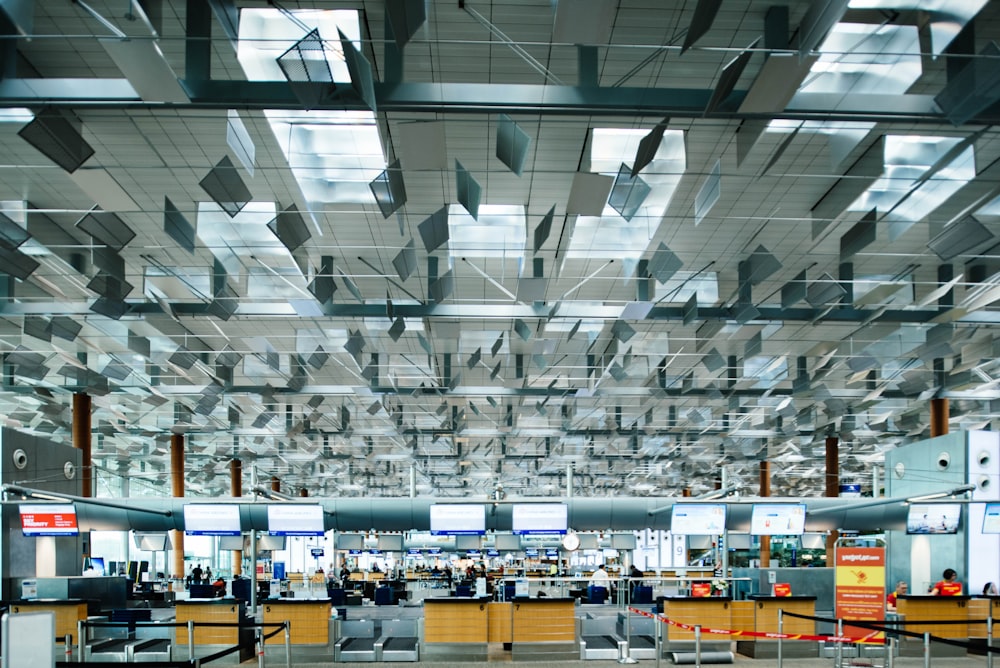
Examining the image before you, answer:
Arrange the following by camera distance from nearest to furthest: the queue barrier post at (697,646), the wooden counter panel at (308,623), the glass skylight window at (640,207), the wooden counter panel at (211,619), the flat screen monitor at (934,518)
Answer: the glass skylight window at (640,207)
the queue barrier post at (697,646)
the wooden counter panel at (211,619)
the wooden counter panel at (308,623)
the flat screen monitor at (934,518)

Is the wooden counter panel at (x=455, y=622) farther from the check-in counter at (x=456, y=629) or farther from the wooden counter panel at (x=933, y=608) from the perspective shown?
the wooden counter panel at (x=933, y=608)

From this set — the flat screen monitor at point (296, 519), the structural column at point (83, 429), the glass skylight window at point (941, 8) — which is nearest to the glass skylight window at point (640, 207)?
the glass skylight window at point (941, 8)

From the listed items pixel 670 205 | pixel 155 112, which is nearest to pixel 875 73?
pixel 670 205

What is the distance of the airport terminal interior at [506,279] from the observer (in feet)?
26.6

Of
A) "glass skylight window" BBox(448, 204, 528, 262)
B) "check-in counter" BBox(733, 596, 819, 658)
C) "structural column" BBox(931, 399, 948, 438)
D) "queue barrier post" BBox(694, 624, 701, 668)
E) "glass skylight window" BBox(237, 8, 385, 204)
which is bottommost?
"check-in counter" BBox(733, 596, 819, 658)

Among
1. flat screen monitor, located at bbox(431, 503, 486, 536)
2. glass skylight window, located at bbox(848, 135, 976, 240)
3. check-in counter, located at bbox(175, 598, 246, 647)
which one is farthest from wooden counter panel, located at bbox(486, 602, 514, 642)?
glass skylight window, located at bbox(848, 135, 976, 240)

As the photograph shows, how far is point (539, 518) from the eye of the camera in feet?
71.7

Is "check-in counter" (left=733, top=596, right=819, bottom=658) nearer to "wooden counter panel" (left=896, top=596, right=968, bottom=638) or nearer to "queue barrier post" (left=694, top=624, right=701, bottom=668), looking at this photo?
"wooden counter panel" (left=896, top=596, right=968, bottom=638)

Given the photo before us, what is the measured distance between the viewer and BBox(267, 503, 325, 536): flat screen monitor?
2181cm

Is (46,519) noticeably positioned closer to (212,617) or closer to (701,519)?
(212,617)

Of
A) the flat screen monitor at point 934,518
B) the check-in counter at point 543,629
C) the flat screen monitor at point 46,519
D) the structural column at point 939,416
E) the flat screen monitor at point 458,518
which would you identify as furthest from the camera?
the structural column at point 939,416

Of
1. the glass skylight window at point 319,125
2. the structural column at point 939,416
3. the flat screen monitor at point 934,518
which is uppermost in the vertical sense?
the glass skylight window at point 319,125

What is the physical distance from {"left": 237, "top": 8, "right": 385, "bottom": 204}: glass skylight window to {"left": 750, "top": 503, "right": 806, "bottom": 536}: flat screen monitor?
46.5ft

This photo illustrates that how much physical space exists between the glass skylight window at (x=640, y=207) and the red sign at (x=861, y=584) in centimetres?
690
